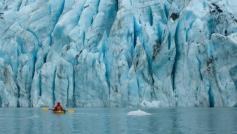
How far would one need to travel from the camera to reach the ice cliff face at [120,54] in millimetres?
41625

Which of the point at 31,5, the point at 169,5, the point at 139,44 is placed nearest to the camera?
the point at 139,44

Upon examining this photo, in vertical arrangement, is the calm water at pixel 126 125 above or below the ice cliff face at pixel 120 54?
below

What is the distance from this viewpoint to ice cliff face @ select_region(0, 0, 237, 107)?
137ft

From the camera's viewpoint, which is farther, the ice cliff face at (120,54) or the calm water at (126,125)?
the ice cliff face at (120,54)

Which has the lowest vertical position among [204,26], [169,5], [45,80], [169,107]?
[169,107]

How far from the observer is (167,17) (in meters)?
46.8

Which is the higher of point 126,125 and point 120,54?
point 120,54

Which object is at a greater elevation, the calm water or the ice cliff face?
the ice cliff face

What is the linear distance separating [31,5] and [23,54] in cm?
625

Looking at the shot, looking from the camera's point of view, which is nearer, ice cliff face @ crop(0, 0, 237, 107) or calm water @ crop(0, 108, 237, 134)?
calm water @ crop(0, 108, 237, 134)

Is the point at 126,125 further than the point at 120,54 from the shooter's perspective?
No

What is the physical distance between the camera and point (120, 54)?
44.7 metres

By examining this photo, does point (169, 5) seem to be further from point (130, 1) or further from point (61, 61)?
point (61, 61)

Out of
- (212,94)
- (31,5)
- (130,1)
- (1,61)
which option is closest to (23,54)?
(1,61)
